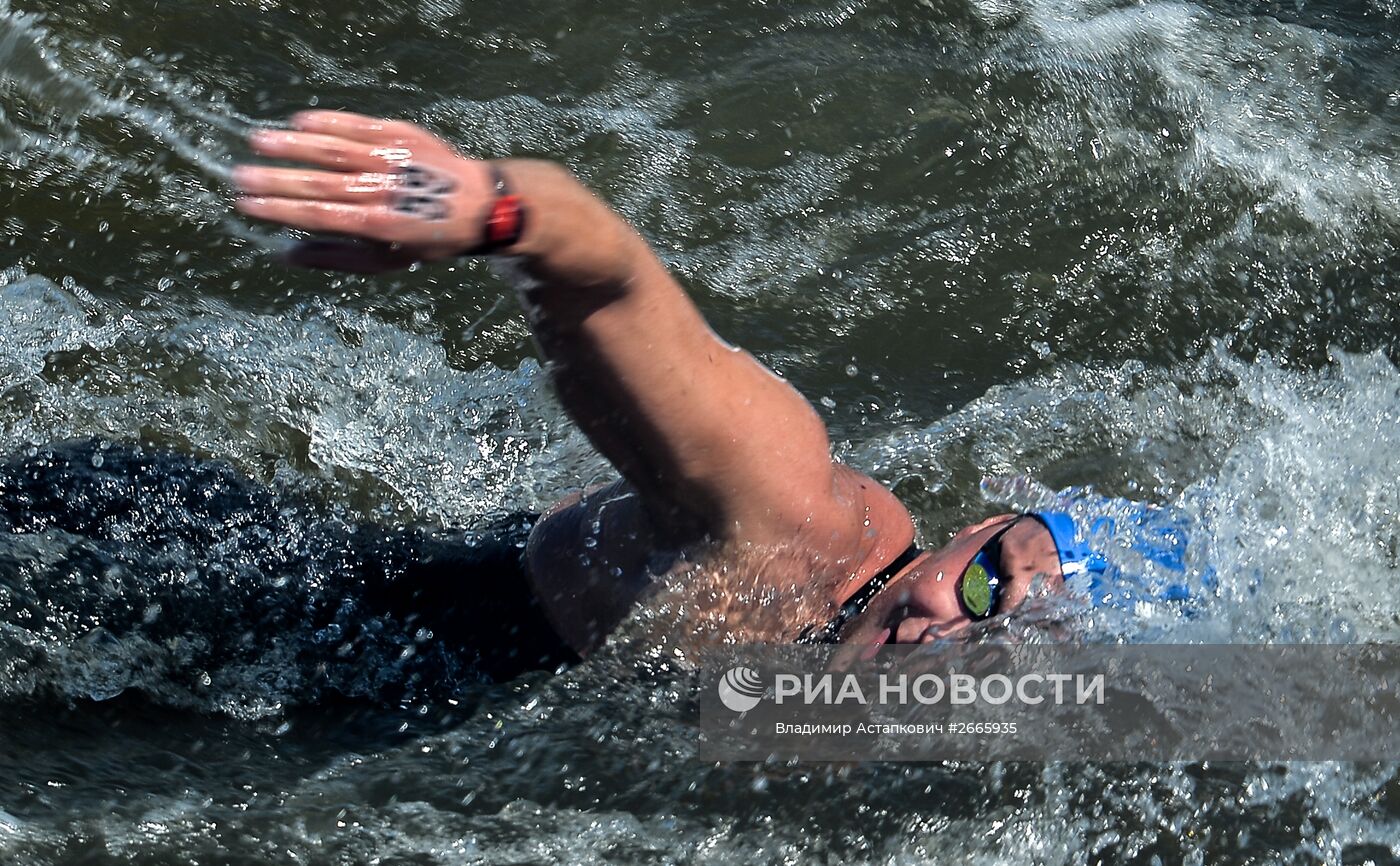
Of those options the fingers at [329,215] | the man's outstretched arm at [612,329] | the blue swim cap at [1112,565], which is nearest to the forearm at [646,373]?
the man's outstretched arm at [612,329]

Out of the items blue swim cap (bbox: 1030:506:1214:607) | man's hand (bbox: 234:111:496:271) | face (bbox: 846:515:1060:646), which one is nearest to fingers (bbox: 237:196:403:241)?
man's hand (bbox: 234:111:496:271)

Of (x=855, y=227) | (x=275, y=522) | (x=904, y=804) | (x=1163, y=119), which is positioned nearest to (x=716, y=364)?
(x=904, y=804)

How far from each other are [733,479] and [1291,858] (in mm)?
1426

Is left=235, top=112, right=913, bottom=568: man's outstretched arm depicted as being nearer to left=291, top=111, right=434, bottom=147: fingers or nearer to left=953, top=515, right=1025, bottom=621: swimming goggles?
left=291, top=111, right=434, bottom=147: fingers

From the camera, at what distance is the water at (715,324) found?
106 inches

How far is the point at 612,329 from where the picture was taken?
2.08m

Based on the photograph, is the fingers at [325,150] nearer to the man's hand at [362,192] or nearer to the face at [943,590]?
the man's hand at [362,192]

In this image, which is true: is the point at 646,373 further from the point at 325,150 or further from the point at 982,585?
the point at 982,585

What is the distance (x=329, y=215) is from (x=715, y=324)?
99.9 inches

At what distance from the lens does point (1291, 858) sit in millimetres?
2736

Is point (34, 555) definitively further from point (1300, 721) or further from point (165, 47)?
point (1300, 721)

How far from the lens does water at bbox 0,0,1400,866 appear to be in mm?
2686

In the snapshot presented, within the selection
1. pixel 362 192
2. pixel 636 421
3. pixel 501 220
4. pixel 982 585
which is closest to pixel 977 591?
pixel 982 585

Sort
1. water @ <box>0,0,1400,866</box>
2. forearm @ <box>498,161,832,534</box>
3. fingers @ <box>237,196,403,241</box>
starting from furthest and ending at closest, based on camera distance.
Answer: water @ <box>0,0,1400,866</box>, forearm @ <box>498,161,832,534</box>, fingers @ <box>237,196,403,241</box>
